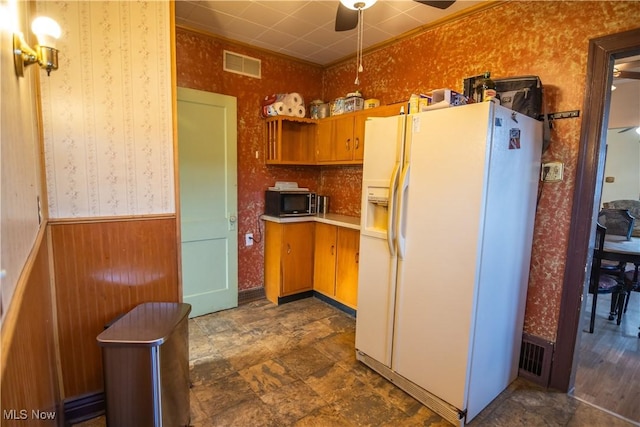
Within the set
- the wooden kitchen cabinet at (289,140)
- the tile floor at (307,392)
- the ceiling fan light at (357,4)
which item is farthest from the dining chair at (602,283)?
the wooden kitchen cabinet at (289,140)

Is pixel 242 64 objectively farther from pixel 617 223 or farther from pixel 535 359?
pixel 617 223

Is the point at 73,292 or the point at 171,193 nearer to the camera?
the point at 73,292

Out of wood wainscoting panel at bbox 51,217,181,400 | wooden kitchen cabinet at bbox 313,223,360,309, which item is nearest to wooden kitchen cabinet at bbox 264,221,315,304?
wooden kitchen cabinet at bbox 313,223,360,309

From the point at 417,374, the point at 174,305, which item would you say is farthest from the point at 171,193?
the point at 417,374

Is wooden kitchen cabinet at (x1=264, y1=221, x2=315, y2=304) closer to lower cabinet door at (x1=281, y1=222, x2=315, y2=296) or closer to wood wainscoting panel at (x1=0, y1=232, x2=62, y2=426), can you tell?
lower cabinet door at (x1=281, y1=222, x2=315, y2=296)

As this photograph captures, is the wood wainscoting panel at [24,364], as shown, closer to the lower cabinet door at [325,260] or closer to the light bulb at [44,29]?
the light bulb at [44,29]

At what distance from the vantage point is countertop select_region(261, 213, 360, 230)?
3.22 metres

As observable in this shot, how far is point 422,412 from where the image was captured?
197 centimetres

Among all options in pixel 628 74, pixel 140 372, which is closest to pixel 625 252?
pixel 628 74

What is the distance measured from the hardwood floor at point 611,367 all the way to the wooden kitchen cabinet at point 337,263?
1874 mm

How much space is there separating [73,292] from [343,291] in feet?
7.57

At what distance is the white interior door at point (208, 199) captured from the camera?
306 centimetres

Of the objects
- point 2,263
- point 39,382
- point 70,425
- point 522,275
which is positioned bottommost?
point 70,425

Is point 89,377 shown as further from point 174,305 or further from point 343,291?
point 343,291
